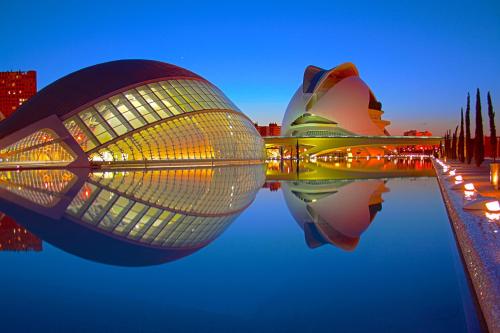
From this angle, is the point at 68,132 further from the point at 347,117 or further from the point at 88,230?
the point at 347,117

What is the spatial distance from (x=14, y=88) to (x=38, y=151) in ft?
371

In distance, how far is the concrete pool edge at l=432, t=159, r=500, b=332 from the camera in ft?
11.9

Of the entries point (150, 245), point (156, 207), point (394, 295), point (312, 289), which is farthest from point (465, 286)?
point (156, 207)

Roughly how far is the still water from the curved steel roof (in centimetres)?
2354

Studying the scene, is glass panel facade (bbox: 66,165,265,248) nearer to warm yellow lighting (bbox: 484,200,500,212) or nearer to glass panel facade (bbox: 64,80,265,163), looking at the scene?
warm yellow lighting (bbox: 484,200,500,212)

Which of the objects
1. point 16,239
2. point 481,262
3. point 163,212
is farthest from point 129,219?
point 481,262

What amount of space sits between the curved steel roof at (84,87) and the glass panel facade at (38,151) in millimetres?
A: 1500

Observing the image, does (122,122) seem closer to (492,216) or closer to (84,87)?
(84,87)

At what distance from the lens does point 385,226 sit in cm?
867

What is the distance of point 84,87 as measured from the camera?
113 feet

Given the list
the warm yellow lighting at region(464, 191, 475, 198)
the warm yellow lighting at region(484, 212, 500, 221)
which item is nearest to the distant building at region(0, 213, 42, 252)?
the warm yellow lighting at region(484, 212, 500, 221)

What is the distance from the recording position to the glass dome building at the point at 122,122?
32.0 m

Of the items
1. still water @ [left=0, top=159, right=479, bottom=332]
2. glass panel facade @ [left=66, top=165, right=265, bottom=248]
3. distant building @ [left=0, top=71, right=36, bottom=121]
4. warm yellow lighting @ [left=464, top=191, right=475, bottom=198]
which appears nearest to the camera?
still water @ [left=0, top=159, right=479, bottom=332]

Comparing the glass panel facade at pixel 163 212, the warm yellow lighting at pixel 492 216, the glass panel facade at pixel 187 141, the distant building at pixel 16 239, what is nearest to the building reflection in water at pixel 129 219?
the glass panel facade at pixel 163 212
